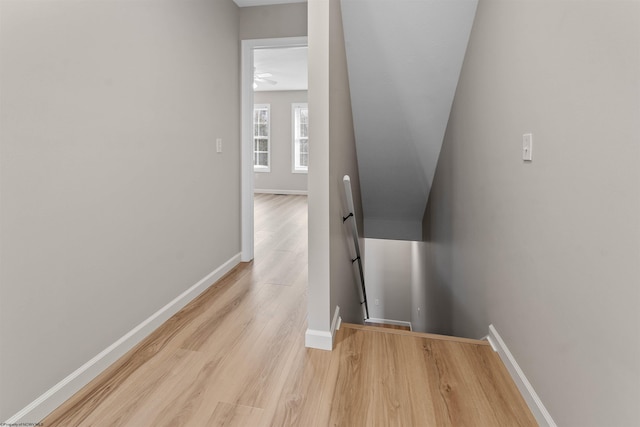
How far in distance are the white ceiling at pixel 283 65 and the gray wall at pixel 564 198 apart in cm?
311

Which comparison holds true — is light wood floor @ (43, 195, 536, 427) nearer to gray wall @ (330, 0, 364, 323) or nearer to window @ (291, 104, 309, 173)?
gray wall @ (330, 0, 364, 323)

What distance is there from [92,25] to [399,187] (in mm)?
3279

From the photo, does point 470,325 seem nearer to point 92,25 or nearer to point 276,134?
point 92,25

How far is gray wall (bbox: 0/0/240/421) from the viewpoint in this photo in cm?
135

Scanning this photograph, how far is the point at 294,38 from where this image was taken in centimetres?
319

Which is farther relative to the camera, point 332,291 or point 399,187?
point 399,187

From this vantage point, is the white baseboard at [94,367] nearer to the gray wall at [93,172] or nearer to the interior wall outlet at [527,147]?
the gray wall at [93,172]

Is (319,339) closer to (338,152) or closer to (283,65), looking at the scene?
(338,152)

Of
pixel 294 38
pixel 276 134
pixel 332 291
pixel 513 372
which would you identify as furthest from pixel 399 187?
pixel 276 134

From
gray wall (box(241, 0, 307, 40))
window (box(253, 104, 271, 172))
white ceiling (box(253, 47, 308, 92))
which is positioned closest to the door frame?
gray wall (box(241, 0, 307, 40))

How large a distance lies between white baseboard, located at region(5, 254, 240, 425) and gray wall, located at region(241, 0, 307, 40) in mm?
2283

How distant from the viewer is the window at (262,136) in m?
8.91

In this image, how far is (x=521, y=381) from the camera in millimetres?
1587

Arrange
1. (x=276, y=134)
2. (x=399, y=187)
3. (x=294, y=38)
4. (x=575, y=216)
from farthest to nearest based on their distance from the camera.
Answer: (x=276, y=134), (x=399, y=187), (x=294, y=38), (x=575, y=216)
